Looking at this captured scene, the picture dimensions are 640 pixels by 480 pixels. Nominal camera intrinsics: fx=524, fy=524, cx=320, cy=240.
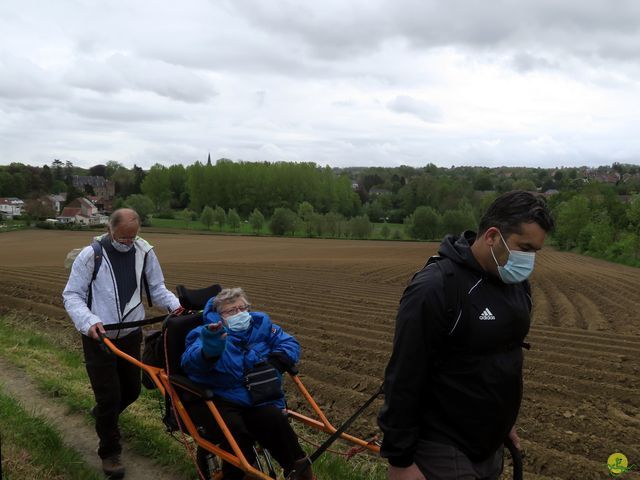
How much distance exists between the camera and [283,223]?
71.9 metres

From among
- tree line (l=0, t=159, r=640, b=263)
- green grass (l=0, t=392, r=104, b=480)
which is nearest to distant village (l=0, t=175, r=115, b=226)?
tree line (l=0, t=159, r=640, b=263)

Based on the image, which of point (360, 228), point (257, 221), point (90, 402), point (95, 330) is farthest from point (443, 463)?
point (257, 221)

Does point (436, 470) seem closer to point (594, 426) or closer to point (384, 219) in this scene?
point (594, 426)

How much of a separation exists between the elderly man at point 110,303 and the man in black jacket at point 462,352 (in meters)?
2.48

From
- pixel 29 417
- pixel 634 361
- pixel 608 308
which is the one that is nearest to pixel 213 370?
pixel 29 417

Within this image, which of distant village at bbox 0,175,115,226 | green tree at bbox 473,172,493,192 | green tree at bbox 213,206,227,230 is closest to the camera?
distant village at bbox 0,175,115,226

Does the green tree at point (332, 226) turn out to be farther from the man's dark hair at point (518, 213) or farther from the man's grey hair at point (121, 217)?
the man's dark hair at point (518, 213)

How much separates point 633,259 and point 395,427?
1890 inches

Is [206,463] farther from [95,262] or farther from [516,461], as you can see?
[516,461]

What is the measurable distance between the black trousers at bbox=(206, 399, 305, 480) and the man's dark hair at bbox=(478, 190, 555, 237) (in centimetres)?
194

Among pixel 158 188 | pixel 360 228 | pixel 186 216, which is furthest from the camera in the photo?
pixel 158 188

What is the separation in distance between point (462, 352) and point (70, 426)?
4.38 m

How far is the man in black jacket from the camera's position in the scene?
2.22 m

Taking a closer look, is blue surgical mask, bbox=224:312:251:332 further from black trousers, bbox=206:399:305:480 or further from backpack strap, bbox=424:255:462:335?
backpack strap, bbox=424:255:462:335
